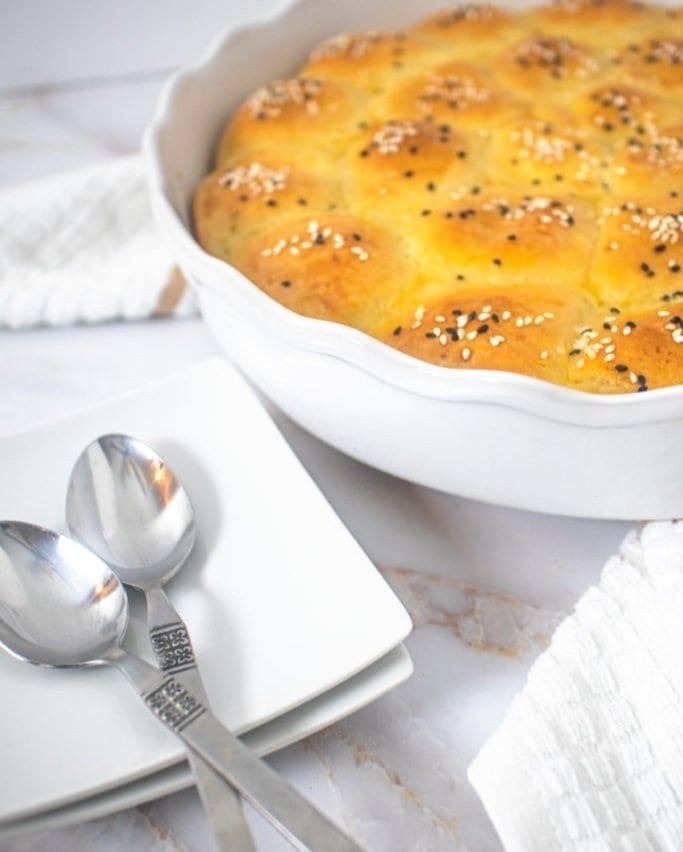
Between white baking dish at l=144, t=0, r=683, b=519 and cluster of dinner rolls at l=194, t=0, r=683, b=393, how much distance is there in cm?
9

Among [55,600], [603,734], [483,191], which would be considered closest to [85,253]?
[483,191]

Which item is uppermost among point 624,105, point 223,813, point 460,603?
point 624,105

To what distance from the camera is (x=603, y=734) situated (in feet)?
2.70

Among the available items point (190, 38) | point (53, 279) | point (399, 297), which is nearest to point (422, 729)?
point (399, 297)

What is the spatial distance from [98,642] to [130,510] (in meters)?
0.17

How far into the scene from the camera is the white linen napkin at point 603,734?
755 mm

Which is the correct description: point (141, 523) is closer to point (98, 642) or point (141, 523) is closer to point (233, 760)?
point (98, 642)

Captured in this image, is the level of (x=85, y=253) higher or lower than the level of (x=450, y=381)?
lower

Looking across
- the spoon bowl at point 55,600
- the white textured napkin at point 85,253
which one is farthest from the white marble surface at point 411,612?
the spoon bowl at point 55,600

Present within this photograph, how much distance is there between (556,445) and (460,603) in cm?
20

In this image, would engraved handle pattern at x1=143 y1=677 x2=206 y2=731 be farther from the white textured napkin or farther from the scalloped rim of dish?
the white textured napkin

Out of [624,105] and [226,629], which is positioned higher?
[624,105]

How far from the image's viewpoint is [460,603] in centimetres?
100

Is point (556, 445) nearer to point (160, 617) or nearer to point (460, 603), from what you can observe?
point (460, 603)
